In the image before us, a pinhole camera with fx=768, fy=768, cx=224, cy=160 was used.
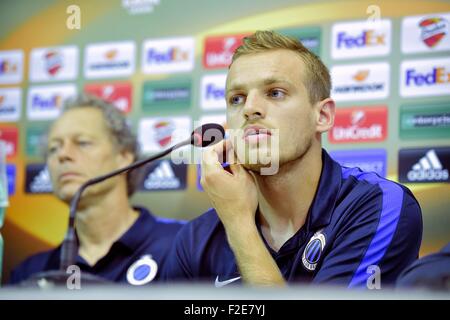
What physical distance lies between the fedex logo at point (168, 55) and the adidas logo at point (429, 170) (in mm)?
817

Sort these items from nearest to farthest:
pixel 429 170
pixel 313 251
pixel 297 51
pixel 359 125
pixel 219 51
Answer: pixel 313 251
pixel 297 51
pixel 429 170
pixel 359 125
pixel 219 51

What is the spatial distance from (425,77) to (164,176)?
0.92 metres

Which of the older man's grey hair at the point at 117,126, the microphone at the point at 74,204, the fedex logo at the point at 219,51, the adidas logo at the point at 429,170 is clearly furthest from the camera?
the older man's grey hair at the point at 117,126

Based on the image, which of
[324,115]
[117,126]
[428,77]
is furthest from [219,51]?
[428,77]

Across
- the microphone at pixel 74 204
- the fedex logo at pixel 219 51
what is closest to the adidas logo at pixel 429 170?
the microphone at pixel 74 204

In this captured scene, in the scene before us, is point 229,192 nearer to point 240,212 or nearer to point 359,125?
point 240,212

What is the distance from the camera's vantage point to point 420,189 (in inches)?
Answer: 86.7

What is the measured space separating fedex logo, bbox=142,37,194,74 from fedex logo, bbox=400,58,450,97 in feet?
2.34

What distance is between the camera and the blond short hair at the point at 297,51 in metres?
2.05

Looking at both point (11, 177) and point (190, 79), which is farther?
point (11, 177)

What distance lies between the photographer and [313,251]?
1.90 meters

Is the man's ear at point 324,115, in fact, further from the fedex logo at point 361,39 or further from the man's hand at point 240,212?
the fedex logo at point 361,39

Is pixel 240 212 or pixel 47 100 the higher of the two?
pixel 47 100

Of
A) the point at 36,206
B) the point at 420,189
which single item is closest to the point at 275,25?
the point at 420,189
